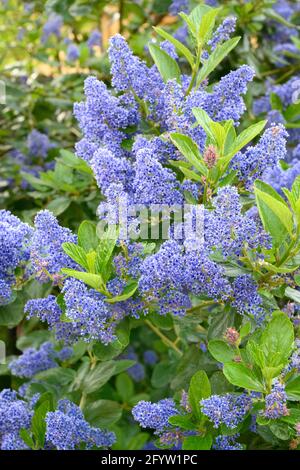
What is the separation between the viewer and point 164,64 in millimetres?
1529

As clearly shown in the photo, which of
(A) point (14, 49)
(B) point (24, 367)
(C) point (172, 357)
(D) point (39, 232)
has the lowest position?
(C) point (172, 357)

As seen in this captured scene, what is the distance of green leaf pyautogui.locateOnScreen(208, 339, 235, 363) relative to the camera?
1327mm

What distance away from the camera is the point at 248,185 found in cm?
140

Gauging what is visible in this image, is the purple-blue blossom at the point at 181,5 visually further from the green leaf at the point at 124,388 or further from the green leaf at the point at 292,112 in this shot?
the green leaf at the point at 124,388

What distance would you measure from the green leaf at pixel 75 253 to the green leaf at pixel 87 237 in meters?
0.07

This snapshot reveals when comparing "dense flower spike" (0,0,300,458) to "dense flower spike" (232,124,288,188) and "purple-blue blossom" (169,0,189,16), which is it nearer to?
"dense flower spike" (232,124,288,188)

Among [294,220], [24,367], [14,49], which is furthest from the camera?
[14,49]

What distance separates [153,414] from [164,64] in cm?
73

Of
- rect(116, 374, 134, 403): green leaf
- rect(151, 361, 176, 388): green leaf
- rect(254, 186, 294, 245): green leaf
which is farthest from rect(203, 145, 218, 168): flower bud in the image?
rect(116, 374, 134, 403): green leaf

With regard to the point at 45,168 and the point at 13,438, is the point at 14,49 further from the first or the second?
the point at 13,438

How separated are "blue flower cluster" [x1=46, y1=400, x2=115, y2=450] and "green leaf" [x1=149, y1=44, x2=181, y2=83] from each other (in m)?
0.74

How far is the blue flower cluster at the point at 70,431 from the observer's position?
56.2 inches
